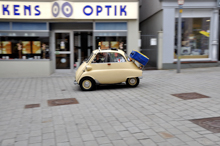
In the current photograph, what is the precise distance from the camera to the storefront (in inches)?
498

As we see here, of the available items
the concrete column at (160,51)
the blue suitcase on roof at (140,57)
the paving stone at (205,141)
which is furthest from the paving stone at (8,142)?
the concrete column at (160,51)

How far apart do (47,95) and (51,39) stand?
598 cm

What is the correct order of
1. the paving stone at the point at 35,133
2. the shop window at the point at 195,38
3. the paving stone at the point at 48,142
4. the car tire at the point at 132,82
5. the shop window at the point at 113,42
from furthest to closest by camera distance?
the shop window at the point at 195,38, the shop window at the point at 113,42, the car tire at the point at 132,82, the paving stone at the point at 35,133, the paving stone at the point at 48,142

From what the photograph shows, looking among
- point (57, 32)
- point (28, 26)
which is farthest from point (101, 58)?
point (28, 26)

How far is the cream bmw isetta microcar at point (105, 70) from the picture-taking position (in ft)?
29.3

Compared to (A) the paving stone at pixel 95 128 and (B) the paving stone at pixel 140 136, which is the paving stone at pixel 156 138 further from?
(A) the paving stone at pixel 95 128

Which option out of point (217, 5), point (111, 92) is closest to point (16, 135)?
point (111, 92)

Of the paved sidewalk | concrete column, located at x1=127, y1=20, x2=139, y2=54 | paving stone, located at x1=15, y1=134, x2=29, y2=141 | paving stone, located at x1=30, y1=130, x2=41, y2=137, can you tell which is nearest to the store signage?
concrete column, located at x1=127, y1=20, x2=139, y2=54

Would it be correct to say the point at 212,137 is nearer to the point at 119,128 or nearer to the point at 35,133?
the point at 119,128

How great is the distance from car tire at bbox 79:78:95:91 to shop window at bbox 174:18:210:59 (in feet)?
24.7

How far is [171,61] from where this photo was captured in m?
14.0

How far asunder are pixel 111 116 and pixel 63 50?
8855 mm

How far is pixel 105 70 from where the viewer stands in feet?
29.7

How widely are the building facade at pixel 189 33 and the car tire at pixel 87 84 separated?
6.20 metres
